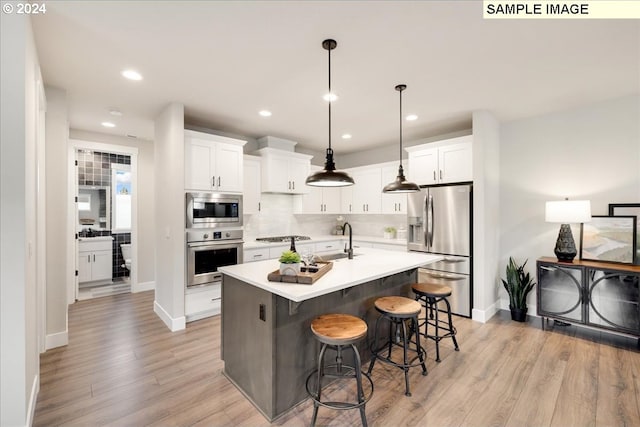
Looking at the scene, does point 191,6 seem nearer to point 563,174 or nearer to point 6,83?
point 6,83

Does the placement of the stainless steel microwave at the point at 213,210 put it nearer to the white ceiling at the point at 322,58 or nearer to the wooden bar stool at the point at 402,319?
the white ceiling at the point at 322,58

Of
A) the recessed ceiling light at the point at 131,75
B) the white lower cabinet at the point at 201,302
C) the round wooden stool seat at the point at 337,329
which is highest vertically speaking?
the recessed ceiling light at the point at 131,75

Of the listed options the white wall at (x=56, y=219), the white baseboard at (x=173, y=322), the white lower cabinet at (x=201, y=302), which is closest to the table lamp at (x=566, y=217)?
the white lower cabinet at (x=201, y=302)

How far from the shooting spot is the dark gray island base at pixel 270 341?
Answer: 6.53 feet

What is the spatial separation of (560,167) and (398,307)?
3.18 meters

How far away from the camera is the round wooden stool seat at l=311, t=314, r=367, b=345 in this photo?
182cm

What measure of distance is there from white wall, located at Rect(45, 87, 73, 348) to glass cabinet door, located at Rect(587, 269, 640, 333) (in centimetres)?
577

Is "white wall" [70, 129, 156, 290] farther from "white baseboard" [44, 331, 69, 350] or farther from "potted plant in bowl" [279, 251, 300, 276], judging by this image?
"potted plant in bowl" [279, 251, 300, 276]

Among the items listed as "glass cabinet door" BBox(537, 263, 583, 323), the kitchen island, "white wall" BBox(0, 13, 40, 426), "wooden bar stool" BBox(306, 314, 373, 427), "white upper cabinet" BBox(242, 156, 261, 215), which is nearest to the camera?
"white wall" BBox(0, 13, 40, 426)

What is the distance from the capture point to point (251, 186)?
471 centimetres

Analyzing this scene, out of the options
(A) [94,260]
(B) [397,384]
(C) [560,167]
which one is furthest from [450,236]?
(A) [94,260]

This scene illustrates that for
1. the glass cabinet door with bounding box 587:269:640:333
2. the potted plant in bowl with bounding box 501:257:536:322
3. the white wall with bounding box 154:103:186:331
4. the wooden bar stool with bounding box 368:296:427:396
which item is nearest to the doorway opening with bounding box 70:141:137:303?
the white wall with bounding box 154:103:186:331

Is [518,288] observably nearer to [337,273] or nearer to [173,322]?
[337,273]

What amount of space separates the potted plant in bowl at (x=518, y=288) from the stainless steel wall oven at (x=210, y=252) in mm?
3691
